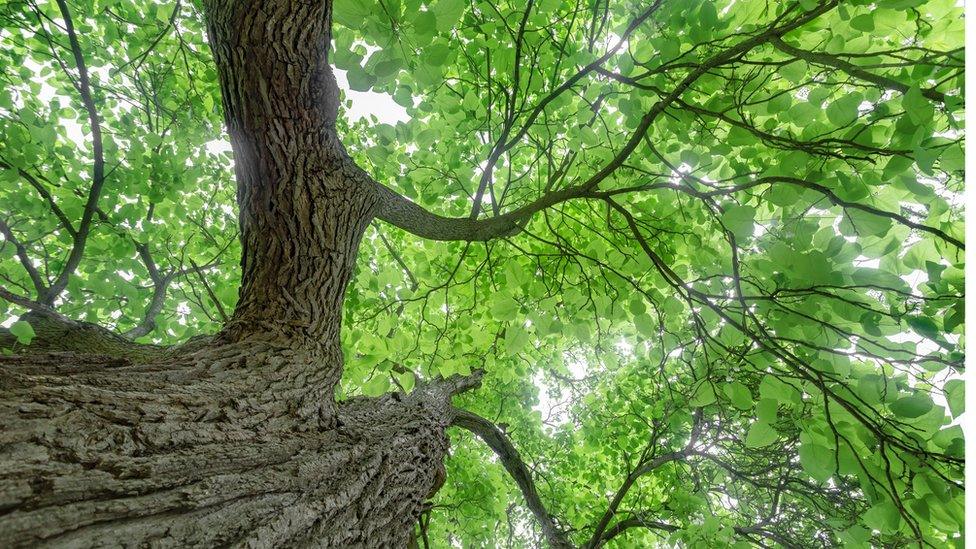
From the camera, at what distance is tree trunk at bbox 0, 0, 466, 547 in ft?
2.40

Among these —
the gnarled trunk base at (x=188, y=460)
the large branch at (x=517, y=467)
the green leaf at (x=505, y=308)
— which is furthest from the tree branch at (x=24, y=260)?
the large branch at (x=517, y=467)

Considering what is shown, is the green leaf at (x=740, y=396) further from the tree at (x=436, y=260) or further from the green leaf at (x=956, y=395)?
the green leaf at (x=956, y=395)

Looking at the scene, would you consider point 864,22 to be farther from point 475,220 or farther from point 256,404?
point 256,404

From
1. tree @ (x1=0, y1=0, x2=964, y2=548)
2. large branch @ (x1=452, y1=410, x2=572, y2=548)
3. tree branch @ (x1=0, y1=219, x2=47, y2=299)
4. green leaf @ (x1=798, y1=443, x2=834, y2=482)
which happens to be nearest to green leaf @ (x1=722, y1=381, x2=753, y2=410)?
tree @ (x1=0, y1=0, x2=964, y2=548)

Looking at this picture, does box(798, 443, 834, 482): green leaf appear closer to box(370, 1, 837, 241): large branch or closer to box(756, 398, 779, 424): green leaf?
box(756, 398, 779, 424): green leaf

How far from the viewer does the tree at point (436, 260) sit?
3.21 ft

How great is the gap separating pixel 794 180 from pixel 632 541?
3963mm

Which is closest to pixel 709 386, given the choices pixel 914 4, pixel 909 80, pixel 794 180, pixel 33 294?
pixel 794 180

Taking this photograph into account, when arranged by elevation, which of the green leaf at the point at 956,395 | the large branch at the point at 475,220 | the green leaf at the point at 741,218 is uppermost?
Result: the large branch at the point at 475,220

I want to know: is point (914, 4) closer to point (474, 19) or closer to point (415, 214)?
point (474, 19)

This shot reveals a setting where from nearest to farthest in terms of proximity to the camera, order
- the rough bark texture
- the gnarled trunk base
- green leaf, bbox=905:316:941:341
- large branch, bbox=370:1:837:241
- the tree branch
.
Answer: the gnarled trunk base, green leaf, bbox=905:316:941:341, the rough bark texture, large branch, bbox=370:1:837:241, the tree branch

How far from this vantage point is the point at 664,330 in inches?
101

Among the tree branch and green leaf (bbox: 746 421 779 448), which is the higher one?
the tree branch

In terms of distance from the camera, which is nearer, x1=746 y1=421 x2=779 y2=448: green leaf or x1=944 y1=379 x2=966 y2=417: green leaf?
x1=944 y1=379 x2=966 y2=417: green leaf
